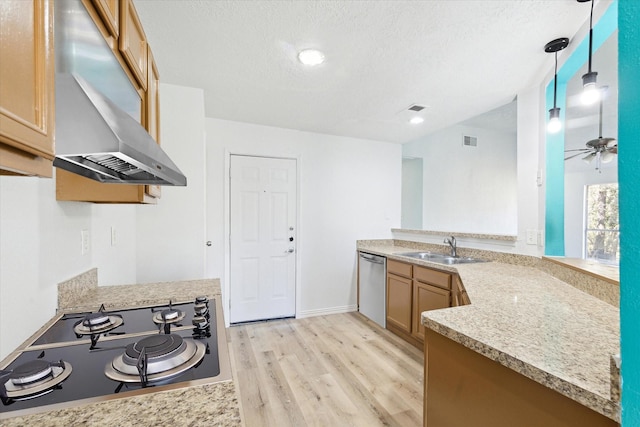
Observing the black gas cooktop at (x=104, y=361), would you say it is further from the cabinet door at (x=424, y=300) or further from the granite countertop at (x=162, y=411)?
the cabinet door at (x=424, y=300)

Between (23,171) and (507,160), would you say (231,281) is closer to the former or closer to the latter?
(23,171)

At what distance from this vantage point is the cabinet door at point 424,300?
248cm

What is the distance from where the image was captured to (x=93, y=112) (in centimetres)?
68

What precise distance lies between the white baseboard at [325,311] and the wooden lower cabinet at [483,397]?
2.57 meters

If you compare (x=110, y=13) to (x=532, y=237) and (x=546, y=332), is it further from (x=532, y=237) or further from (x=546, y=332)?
(x=532, y=237)

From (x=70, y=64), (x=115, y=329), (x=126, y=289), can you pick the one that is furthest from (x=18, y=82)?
(x=126, y=289)

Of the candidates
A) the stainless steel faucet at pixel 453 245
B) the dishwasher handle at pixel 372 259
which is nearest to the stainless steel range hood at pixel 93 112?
the dishwasher handle at pixel 372 259

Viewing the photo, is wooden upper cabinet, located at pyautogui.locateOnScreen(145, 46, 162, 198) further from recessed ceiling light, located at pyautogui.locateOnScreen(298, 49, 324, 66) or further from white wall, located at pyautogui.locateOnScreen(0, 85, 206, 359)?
recessed ceiling light, located at pyautogui.locateOnScreen(298, 49, 324, 66)

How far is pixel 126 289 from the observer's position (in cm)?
169

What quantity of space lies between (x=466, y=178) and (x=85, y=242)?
462 cm

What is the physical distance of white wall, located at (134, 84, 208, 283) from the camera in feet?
7.57

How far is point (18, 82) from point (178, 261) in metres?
2.12

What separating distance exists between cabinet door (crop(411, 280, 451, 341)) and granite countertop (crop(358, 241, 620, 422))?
790 millimetres

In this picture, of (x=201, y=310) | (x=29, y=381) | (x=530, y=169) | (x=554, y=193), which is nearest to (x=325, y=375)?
(x=201, y=310)
